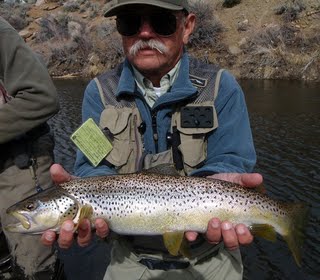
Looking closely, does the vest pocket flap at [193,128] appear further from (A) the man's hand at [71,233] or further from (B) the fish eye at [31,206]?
(B) the fish eye at [31,206]

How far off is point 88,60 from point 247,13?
10.7 meters

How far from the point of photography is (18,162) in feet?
12.5

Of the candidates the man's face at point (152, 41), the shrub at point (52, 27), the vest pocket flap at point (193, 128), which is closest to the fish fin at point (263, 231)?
the vest pocket flap at point (193, 128)

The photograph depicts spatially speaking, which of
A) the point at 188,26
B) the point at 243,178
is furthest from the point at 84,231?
the point at 188,26

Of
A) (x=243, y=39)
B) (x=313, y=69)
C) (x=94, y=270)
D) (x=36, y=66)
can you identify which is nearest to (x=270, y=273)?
(x=94, y=270)

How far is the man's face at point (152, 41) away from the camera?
9.58 ft

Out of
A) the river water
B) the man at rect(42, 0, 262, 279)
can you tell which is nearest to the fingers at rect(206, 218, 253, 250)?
the man at rect(42, 0, 262, 279)

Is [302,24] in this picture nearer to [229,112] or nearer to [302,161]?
[302,161]

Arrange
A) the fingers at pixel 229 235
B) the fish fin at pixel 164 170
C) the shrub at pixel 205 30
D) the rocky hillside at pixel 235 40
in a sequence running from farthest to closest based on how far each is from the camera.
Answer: the shrub at pixel 205 30 < the rocky hillside at pixel 235 40 < the fish fin at pixel 164 170 < the fingers at pixel 229 235

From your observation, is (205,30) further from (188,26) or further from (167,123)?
(167,123)

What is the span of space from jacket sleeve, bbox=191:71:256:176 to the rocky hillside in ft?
63.0

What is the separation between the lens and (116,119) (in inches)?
119

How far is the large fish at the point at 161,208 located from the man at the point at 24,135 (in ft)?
3.23

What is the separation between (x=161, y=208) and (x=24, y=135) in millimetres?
1701
